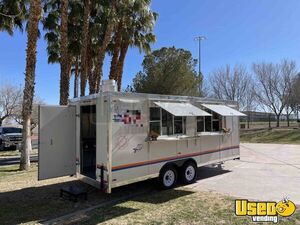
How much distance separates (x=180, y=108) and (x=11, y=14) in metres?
10.2

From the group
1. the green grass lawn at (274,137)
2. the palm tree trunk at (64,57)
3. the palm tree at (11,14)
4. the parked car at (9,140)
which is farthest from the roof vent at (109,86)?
the green grass lawn at (274,137)

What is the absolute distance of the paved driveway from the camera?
7.41 m

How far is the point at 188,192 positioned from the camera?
7.68 m

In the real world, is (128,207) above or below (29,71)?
below

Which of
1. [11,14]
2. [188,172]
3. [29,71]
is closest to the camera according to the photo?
[188,172]

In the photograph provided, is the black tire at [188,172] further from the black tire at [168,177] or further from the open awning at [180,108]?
the open awning at [180,108]

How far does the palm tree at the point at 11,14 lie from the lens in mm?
13198

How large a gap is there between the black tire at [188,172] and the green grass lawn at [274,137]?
1561 centimetres

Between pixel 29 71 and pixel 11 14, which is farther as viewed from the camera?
pixel 11 14

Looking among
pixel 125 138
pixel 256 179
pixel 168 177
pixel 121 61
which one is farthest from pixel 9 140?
pixel 256 179

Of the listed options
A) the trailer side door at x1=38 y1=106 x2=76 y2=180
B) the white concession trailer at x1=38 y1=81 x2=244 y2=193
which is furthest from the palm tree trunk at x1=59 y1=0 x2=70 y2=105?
the trailer side door at x1=38 y1=106 x2=76 y2=180

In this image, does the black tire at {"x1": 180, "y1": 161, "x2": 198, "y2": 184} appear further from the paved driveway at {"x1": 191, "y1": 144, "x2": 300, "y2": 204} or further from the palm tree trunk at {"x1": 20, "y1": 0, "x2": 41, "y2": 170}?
the palm tree trunk at {"x1": 20, "y1": 0, "x2": 41, "y2": 170}

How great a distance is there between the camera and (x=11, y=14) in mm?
13406

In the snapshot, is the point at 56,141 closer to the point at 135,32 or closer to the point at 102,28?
the point at 102,28
